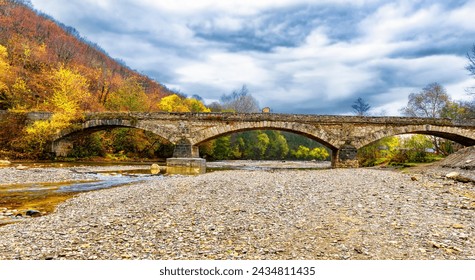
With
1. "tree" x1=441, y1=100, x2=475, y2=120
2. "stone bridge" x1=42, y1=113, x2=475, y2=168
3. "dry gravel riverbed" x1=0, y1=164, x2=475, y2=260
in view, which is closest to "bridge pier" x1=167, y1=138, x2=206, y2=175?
"stone bridge" x1=42, y1=113, x2=475, y2=168

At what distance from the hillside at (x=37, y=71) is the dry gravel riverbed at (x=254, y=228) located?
108 feet

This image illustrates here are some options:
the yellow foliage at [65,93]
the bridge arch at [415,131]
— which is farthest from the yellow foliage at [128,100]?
the bridge arch at [415,131]

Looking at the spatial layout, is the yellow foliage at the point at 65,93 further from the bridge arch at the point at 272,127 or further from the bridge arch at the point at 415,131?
the bridge arch at the point at 415,131

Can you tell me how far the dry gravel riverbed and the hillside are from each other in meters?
32.8

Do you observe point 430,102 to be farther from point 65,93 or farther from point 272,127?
point 65,93

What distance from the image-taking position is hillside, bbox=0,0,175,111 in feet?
116

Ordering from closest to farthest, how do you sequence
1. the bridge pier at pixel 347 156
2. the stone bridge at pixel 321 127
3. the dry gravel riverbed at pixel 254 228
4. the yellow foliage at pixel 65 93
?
the dry gravel riverbed at pixel 254 228 → the bridge pier at pixel 347 156 → the stone bridge at pixel 321 127 → the yellow foliage at pixel 65 93

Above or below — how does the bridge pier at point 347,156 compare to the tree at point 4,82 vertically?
below

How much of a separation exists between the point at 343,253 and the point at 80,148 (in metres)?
39.5

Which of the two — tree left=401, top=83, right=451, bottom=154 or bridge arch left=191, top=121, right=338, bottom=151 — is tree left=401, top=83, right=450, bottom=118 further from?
bridge arch left=191, top=121, right=338, bottom=151

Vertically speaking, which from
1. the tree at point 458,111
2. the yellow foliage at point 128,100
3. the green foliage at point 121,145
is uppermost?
the yellow foliage at point 128,100

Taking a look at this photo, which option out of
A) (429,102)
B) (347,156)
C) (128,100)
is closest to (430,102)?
(429,102)

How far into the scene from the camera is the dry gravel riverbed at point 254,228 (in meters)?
5.02

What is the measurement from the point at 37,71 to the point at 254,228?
4611cm
